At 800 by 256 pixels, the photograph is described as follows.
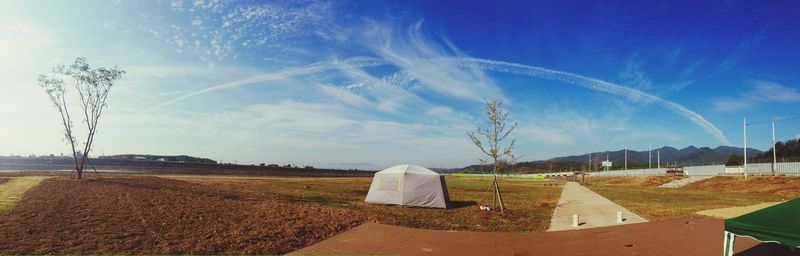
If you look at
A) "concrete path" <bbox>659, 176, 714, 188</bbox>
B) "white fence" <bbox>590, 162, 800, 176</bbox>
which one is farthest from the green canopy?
"white fence" <bbox>590, 162, 800, 176</bbox>

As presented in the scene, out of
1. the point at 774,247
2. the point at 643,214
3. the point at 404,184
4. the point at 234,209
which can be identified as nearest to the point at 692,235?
the point at 774,247

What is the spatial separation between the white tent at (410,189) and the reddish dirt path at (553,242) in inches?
326

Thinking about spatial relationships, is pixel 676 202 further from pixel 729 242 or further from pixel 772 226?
pixel 772 226

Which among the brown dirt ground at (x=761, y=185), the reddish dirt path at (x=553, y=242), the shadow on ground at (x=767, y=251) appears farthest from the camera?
the brown dirt ground at (x=761, y=185)

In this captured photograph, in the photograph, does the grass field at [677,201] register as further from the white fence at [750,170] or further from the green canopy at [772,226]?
the white fence at [750,170]

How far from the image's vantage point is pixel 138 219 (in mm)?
12875

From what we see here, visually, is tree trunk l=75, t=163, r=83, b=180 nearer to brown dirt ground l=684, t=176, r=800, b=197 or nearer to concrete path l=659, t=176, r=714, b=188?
brown dirt ground l=684, t=176, r=800, b=197

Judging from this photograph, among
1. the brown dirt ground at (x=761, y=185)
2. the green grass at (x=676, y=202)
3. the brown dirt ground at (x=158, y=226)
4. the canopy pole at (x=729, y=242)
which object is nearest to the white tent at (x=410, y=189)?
the brown dirt ground at (x=158, y=226)

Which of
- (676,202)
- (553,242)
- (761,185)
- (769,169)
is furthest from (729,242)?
(769,169)

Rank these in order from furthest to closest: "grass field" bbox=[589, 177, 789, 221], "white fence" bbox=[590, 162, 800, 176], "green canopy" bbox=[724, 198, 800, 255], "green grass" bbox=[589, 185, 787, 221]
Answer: "white fence" bbox=[590, 162, 800, 176] → "grass field" bbox=[589, 177, 789, 221] → "green grass" bbox=[589, 185, 787, 221] → "green canopy" bbox=[724, 198, 800, 255]

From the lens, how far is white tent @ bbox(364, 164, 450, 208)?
21766 millimetres

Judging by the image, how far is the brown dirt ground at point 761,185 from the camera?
36.1m

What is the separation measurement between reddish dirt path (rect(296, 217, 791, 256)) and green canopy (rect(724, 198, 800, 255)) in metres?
2.22

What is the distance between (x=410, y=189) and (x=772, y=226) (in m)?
16.2
